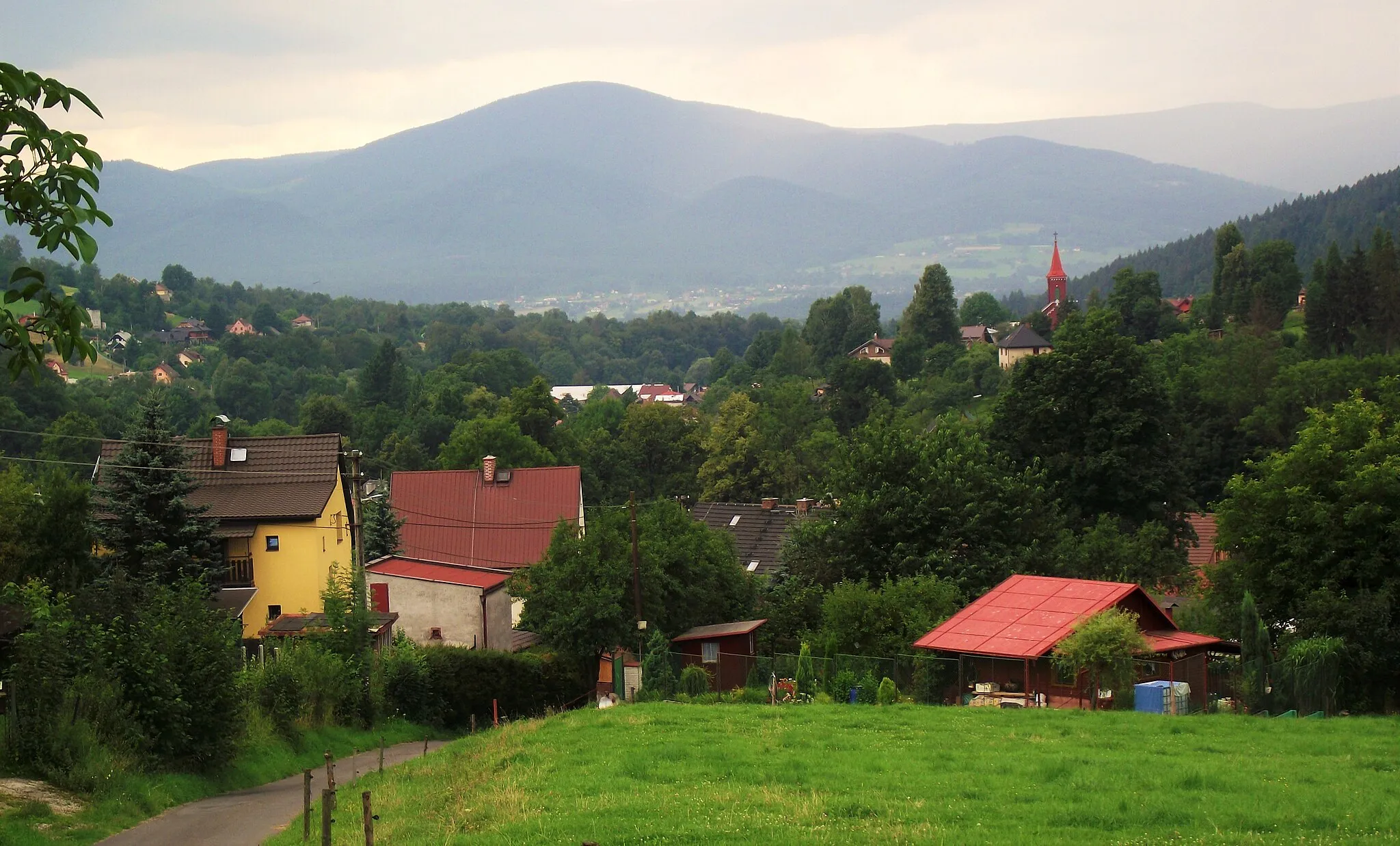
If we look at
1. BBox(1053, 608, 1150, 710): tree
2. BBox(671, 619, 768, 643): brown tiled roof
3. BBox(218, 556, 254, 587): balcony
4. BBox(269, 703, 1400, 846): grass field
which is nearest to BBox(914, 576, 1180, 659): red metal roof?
BBox(1053, 608, 1150, 710): tree

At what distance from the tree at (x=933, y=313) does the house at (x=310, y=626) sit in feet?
356

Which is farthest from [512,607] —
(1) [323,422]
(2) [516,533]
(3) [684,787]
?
(1) [323,422]

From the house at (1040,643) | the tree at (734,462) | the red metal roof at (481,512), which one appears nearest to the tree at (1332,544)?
the house at (1040,643)

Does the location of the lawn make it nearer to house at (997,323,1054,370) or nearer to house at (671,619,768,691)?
house at (671,619,768,691)

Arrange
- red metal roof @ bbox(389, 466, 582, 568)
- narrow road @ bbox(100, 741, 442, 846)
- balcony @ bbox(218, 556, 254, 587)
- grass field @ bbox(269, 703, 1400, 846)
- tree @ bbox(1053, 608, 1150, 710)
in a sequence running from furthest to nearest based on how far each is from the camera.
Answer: red metal roof @ bbox(389, 466, 582, 568), balcony @ bbox(218, 556, 254, 587), tree @ bbox(1053, 608, 1150, 710), narrow road @ bbox(100, 741, 442, 846), grass field @ bbox(269, 703, 1400, 846)

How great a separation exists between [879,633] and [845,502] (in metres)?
7.71

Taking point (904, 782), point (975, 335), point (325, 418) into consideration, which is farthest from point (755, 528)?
point (975, 335)

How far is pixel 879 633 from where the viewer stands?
104ft

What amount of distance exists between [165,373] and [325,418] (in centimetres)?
6249

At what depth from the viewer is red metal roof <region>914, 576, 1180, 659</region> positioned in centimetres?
2638

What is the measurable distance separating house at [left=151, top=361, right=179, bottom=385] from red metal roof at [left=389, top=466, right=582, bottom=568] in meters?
103

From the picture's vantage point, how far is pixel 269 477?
40.2 meters

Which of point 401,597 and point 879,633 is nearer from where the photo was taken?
point 879,633

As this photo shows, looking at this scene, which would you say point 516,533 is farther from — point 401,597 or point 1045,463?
point 1045,463
